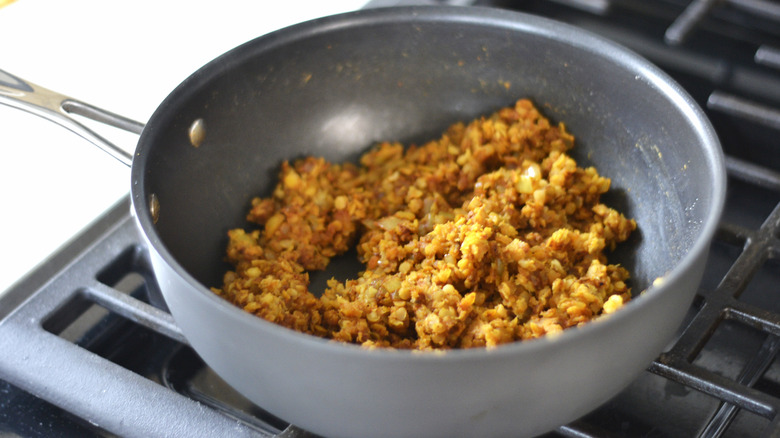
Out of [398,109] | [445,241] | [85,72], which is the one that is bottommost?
[85,72]

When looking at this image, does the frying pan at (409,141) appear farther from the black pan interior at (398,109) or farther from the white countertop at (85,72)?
the white countertop at (85,72)

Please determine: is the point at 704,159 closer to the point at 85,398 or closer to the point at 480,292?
the point at 480,292

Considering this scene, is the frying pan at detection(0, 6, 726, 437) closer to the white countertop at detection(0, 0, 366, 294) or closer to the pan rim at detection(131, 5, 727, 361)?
the pan rim at detection(131, 5, 727, 361)

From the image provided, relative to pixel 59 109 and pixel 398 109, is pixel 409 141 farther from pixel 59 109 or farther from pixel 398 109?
pixel 59 109

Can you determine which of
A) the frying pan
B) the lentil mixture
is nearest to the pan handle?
the frying pan

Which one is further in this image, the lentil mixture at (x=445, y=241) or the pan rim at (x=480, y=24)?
the lentil mixture at (x=445, y=241)

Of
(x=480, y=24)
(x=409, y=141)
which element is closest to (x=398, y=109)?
(x=409, y=141)

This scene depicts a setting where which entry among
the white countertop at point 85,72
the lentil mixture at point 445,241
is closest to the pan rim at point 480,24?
Result: the lentil mixture at point 445,241
